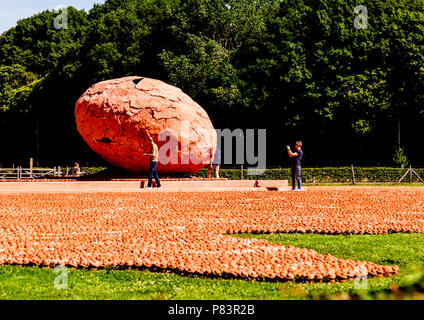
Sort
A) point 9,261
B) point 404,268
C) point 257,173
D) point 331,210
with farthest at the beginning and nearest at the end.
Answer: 1. point 257,173
2. point 331,210
3. point 9,261
4. point 404,268

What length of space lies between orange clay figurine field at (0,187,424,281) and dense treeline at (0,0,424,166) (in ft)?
67.6

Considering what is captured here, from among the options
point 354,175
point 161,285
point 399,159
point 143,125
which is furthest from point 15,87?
point 161,285

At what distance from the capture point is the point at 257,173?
2839cm

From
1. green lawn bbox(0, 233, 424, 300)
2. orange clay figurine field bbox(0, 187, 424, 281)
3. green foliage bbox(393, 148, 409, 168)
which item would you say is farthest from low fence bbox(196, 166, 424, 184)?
green lawn bbox(0, 233, 424, 300)

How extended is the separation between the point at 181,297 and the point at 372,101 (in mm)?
31323

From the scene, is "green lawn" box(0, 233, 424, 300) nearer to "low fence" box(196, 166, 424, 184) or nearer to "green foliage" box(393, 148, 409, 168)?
"low fence" box(196, 166, 424, 184)

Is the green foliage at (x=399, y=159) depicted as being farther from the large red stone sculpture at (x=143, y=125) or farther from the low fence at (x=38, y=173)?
the low fence at (x=38, y=173)

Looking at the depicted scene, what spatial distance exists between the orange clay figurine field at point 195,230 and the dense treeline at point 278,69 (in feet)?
67.6

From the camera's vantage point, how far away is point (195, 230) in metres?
8.24

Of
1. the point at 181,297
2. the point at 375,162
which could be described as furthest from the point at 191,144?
the point at 375,162

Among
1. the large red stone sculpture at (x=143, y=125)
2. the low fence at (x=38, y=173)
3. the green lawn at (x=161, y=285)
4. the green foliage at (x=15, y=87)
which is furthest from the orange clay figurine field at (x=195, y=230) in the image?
the green foliage at (x=15, y=87)

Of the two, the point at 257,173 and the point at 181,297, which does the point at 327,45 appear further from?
the point at 181,297

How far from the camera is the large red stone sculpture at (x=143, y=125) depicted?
20.1m

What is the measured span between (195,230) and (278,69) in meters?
28.2
